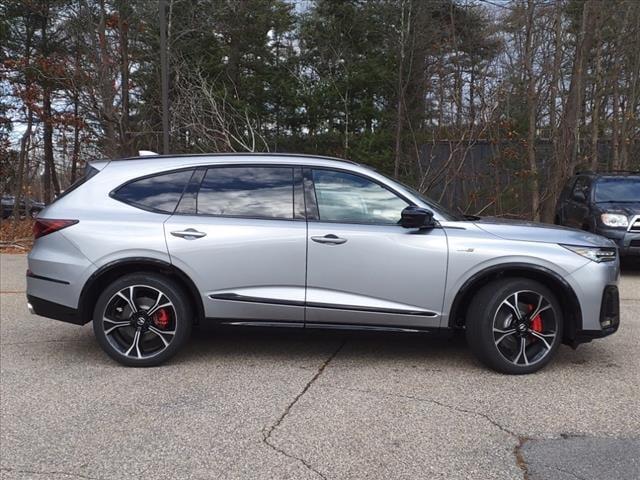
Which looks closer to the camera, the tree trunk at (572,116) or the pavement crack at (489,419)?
the pavement crack at (489,419)

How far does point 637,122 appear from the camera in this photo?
1648 centimetres

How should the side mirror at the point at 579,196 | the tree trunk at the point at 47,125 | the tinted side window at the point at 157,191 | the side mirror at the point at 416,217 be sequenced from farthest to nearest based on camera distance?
the tree trunk at the point at 47,125
the side mirror at the point at 579,196
the tinted side window at the point at 157,191
the side mirror at the point at 416,217

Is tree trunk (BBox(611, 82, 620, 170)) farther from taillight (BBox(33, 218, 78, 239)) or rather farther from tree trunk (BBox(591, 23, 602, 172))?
taillight (BBox(33, 218, 78, 239))

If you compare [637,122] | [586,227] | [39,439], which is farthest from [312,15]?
[39,439]

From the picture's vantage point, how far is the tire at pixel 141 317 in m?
4.70

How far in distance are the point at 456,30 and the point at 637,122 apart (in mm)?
5823

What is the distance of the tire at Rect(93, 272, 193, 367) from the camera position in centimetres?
470

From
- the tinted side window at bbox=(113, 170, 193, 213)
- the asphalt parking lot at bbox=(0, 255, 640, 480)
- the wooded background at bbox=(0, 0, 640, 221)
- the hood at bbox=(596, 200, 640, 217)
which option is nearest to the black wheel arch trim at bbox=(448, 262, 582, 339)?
the asphalt parking lot at bbox=(0, 255, 640, 480)

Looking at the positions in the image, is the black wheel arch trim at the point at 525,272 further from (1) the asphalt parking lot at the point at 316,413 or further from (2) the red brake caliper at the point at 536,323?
(1) the asphalt parking lot at the point at 316,413

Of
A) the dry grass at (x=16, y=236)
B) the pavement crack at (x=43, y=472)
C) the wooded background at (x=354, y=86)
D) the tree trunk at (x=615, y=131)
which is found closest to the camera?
the pavement crack at (x=43, y=472)

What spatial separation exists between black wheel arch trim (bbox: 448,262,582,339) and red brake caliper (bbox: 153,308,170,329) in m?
2.31

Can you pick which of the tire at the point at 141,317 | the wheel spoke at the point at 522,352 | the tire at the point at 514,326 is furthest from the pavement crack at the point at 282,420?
the wheel spoke at the point at 522,352

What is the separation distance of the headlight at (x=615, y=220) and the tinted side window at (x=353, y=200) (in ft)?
20.6

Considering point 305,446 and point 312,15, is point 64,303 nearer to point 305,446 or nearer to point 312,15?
point 305,446
